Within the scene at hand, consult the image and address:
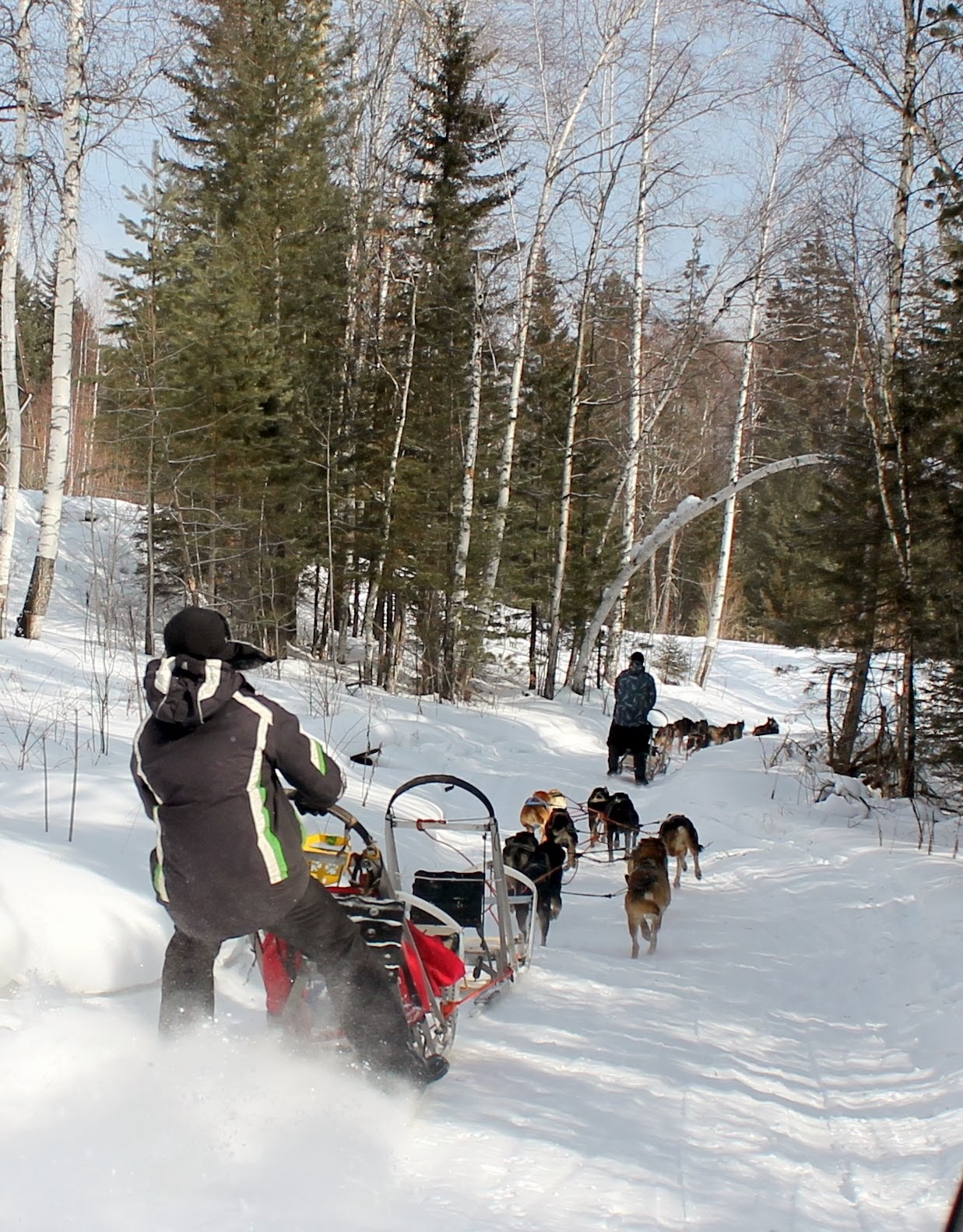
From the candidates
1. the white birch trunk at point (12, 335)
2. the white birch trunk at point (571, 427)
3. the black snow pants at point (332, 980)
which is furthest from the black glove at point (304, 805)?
the white birch trunk at point (571, 427)

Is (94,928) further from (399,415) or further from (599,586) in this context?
(599,586)

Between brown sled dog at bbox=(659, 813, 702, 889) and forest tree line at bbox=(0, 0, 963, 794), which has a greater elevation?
forest tree line at bbox=(0, 0, 963, 794)

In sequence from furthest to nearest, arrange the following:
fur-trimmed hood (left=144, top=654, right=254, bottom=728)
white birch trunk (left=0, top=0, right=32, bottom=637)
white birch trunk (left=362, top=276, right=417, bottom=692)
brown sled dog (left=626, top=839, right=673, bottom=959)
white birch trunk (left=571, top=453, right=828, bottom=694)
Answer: white birch trunk (left=571, top=453, right=828, bottom=694) → white birch trunk (left=362, top=276, right=417, bottom=692) → white birch trunk (left=0, top=0, right=32, bottom=637) → brown sled dog (left=626, top=839, right=673, bottom=959) → fur-trimmed hood (left=144, top=654, right=254, bottom=728)

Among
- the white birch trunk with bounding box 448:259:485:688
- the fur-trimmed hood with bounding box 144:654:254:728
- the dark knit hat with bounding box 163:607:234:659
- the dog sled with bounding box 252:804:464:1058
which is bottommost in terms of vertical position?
the dog sled with bounding box 252:804:464:1058

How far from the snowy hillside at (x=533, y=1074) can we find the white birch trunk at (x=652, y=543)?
11.5 meters

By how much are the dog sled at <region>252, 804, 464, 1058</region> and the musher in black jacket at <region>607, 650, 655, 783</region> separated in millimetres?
8464

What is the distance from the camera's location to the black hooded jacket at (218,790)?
315 centimetres

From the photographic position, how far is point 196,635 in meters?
3.17

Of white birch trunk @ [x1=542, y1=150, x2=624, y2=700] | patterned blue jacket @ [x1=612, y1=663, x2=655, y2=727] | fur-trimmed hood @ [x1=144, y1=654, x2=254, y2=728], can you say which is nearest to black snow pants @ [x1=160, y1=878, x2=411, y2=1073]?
fur-trimmed hood @ [x1=144, y1=654, x2=254, y2=728]

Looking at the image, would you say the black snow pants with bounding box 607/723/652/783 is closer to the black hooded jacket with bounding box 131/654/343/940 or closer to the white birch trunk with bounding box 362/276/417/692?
the white birch trunk with bounding box 362/276/417/692

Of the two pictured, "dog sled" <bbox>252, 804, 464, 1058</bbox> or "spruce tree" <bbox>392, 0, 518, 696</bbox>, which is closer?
"dog sled" <bbox>252, 804, 464, 1058</bbox>

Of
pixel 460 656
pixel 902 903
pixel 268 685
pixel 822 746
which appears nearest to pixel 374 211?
pixel 460 656

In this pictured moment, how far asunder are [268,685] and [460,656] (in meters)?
5.67

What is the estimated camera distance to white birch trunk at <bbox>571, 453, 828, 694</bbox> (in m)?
18.4
